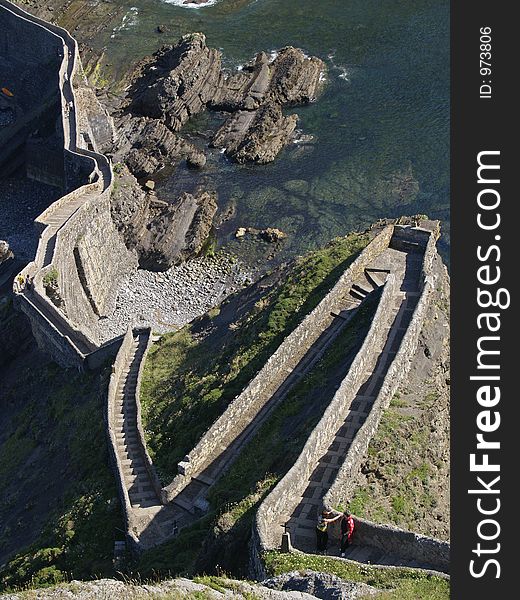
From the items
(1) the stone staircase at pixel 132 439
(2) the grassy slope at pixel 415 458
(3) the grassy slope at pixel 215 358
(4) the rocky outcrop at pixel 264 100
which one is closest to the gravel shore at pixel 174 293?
(3) the grassy slope at pixel 215 358

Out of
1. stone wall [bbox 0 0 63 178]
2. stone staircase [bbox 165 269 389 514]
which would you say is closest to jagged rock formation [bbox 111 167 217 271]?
stone wall [bbox 0 0 63 178]

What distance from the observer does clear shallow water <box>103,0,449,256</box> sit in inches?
3083

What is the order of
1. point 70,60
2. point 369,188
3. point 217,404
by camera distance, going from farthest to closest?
point 70,60 < point 369,188 < point 217,404

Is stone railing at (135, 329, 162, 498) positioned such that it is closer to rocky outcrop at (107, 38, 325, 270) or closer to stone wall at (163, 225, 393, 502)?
stone wall at (163, 225, 393, 502)

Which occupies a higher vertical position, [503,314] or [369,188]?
[369,188]

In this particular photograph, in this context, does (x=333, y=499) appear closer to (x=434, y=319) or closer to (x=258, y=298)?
(x=434, y=319)

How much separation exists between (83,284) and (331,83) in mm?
41493

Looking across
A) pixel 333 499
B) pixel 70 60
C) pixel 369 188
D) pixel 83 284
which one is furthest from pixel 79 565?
pixel 70 60

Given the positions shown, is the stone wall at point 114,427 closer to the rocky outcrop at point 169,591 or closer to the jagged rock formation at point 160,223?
the rocky outcrop at point 169,591

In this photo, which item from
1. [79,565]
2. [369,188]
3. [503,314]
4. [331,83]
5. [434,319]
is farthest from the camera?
[331,83]

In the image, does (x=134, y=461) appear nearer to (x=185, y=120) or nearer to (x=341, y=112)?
(x=185, y=120)

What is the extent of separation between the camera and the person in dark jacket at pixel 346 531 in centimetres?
2983

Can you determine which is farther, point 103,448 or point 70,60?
point 70,60

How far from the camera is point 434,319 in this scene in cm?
4575
